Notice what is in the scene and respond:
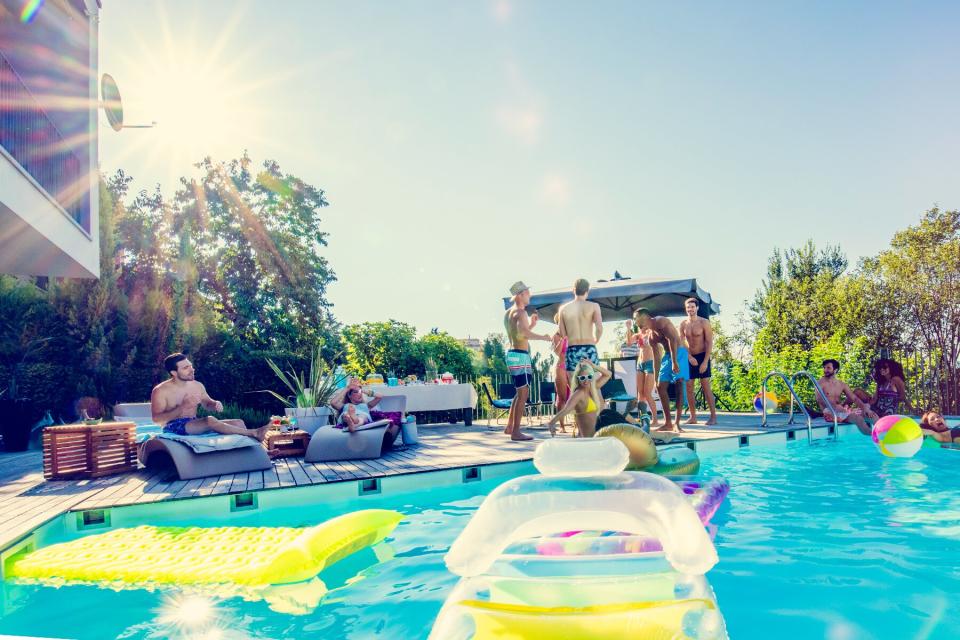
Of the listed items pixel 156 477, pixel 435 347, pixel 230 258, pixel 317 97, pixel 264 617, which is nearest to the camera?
pixel 264 617

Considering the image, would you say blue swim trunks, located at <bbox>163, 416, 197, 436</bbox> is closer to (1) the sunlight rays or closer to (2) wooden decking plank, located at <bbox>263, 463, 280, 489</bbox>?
(2) wooden decking plank, located at <bbox>263, 463, 280, 489</bbox>

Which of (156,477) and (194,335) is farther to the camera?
(194,335)

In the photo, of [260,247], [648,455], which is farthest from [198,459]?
[260,247]

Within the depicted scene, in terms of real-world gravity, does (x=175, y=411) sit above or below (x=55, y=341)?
below

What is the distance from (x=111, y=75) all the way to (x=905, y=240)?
17307mm

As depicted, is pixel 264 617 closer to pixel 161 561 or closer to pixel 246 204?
pixel 161 561

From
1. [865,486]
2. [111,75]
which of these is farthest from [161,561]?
[111,75]

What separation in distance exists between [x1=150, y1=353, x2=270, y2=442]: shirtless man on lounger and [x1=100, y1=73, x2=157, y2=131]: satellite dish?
754 centimetres

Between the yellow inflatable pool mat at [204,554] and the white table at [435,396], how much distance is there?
591 cm

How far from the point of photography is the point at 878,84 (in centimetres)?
1080

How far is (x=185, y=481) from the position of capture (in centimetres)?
530

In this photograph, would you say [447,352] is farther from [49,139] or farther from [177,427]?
[177,427]

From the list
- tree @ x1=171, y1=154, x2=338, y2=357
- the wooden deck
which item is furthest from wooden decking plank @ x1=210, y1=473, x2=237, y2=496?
tree @ x1=171, y1=154, x2=338, y2=357

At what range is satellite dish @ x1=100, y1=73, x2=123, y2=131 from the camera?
1077 centimetres
